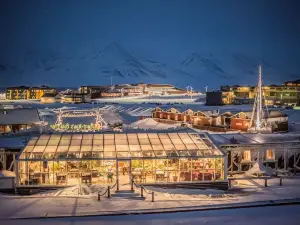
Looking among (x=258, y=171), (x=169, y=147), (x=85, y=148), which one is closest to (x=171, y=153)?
(x=169, y=147)

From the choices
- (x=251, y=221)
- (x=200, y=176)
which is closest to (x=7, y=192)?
(x=200, y=176)


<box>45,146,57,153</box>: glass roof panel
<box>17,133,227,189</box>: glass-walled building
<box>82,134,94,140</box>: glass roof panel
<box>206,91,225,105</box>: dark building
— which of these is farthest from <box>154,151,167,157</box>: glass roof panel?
<box>206,91,225,105</box>: dark building

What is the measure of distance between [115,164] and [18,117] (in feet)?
68.6

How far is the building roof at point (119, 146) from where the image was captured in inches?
609

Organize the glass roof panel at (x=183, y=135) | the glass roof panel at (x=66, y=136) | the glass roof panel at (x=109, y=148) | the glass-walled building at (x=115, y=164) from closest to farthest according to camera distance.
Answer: the glass-walled building at (x=115, y=164) → the glass roof panel at (x=109, y=148) → the glass roof panel at (x=66, y=136) → the glass roof panel at (x=183, y=135)

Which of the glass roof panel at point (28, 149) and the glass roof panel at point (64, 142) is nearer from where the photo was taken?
the glass roof panel at point (28, 149)

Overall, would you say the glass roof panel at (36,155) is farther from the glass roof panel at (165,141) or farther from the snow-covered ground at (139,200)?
the glass roof panel at (165,141)

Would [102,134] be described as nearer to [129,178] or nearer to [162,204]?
[129,178]

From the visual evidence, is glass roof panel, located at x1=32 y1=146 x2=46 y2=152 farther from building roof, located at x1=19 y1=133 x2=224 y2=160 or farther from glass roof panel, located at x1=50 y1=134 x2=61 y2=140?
glass roof panel, located at x1=50 y1=134 x2=61 y2=140

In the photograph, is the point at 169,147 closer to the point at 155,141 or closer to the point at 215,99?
the point at 155,141

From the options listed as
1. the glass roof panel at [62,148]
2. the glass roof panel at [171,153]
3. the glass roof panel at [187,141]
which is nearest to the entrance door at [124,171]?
the glass roof panel at [171,153]

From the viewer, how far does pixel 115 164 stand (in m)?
15.6

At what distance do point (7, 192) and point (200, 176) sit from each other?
7573mm

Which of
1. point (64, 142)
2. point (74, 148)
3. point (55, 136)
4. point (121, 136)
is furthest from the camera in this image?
point (121, 136)
